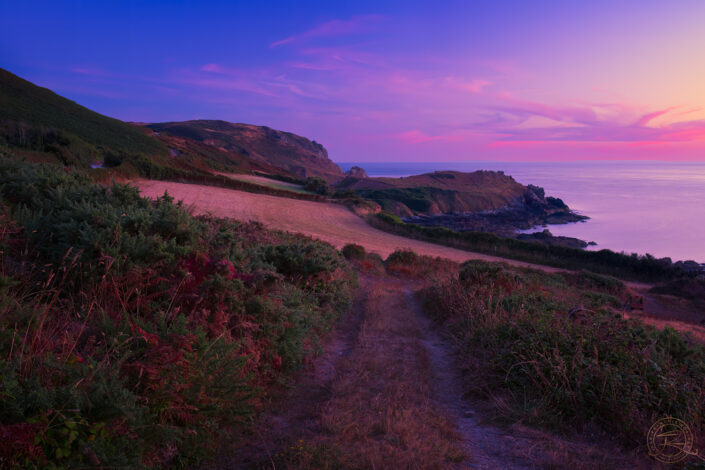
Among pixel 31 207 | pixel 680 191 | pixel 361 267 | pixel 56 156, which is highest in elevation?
pixel 680 191

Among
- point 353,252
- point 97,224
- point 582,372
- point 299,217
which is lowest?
point 353,252

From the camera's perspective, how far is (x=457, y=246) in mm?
33625

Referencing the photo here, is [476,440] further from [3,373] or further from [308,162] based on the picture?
[308,162]

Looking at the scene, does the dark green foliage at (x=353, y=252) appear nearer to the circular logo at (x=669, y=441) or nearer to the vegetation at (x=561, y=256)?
the vegetation at (x=561, y=256)

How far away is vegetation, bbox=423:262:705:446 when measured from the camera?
3.88 meters

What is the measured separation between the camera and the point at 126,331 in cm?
347

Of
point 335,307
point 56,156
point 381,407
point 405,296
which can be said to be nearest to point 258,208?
point 56,156

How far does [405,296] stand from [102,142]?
1956 inches

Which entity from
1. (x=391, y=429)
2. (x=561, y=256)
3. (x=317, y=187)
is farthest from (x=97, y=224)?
(x=317, y=187)

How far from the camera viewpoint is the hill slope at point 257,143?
127312mm

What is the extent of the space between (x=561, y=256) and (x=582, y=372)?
30992 millimetres

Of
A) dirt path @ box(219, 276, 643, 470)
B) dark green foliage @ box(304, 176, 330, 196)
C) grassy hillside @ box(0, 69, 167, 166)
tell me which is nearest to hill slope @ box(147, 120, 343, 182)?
grassy hillside @ box(0, 69, 167, 166)

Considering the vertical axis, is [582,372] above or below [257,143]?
below

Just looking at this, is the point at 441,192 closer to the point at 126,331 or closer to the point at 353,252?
the point at 353,252
